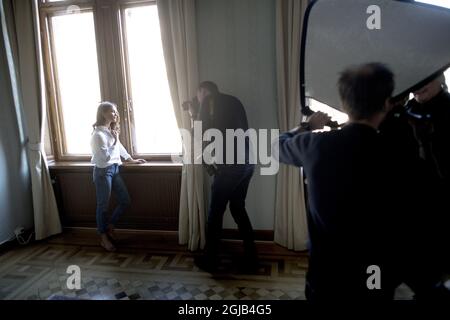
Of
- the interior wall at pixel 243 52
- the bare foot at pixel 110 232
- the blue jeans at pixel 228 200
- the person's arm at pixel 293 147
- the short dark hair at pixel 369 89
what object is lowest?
the bare foot at pixel 110 232

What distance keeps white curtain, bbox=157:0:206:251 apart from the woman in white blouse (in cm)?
49

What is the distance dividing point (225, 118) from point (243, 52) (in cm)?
71

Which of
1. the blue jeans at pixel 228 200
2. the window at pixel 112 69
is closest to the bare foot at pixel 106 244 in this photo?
the window at pixel 112 69

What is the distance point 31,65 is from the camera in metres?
2.70

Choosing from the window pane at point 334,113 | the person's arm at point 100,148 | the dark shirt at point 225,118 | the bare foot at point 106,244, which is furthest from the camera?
the bare foot at point 106,244

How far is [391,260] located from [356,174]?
0.26 metres

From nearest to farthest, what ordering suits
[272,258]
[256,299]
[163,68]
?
[256,299], [272,258], [163,68]

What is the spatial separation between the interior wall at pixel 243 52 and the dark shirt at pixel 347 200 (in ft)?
5.23

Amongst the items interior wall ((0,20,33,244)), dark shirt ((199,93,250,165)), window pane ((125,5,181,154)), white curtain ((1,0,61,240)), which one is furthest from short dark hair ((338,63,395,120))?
interior wall ((0,20,33,244))

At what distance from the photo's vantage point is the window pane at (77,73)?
280 cm

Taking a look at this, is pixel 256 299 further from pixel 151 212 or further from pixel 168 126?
pixel 168 126

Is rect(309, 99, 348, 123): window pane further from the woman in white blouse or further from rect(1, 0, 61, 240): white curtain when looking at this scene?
rect(1, 0, 61, 240): white curtain

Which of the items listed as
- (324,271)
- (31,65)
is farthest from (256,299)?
(31,65)

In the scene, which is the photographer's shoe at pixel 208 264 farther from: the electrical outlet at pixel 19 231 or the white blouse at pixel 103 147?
the electrical outlet at pixel 19 231
